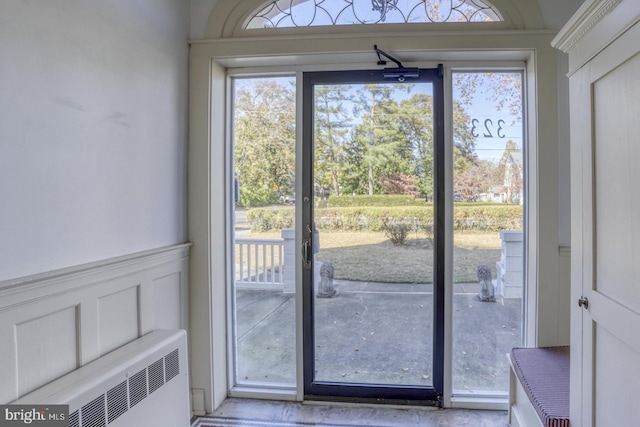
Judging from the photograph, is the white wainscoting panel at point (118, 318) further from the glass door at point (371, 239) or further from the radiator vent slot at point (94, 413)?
the glass door at point (371, 239)

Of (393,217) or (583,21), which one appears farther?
(393,217)

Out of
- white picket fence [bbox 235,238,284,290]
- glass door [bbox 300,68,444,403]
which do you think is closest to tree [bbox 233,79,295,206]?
glass door [bbox 300,68,444,403]

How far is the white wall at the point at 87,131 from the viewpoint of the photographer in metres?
1.14

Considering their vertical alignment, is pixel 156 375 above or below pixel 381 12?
below

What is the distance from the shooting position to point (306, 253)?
2.25 meters

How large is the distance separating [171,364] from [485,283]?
183 cm

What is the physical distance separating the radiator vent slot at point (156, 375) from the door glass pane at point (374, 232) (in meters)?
0.99

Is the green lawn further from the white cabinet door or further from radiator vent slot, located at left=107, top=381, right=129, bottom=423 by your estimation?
radiator vent slot, located at left=107, top=381, right=129, bottom=423

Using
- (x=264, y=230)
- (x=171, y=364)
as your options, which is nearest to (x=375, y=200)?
(x=264, y=230)

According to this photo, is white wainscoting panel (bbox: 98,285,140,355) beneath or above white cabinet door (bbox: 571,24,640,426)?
beneath

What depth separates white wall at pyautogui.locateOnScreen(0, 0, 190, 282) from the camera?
114cm

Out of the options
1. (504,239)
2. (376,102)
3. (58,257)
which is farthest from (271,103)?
(504,239)

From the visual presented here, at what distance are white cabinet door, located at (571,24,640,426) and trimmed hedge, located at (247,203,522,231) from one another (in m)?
0.91

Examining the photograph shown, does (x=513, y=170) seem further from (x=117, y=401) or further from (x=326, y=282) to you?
(x=117, y=401)
